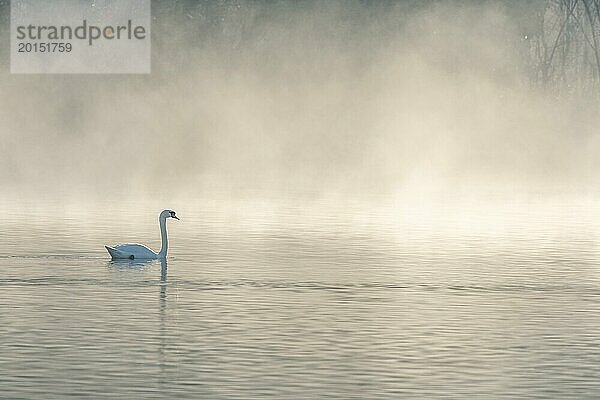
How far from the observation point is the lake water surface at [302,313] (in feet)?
58.7

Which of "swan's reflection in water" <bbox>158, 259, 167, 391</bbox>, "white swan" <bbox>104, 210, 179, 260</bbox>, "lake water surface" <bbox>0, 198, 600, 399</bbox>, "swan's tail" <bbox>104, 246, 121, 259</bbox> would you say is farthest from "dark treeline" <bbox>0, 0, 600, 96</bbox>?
"swan's reflection in water" <bbox>158, 259, 167, 391</bbox>

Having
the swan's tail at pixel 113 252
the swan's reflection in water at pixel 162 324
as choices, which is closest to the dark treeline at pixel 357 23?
the swan's tail at pixel 113 252

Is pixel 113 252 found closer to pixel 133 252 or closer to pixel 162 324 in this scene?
pixel 133 252

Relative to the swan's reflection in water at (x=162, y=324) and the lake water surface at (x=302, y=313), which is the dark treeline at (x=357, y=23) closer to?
the lake water surface at (x=302, y=313)

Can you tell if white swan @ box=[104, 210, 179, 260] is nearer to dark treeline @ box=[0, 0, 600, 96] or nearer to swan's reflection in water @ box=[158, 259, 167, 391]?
swan's reflection in water @ box=[158, 259, 167, 391]

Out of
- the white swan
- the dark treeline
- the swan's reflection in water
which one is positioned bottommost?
the swan's reflection in water

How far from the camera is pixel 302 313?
23078mm

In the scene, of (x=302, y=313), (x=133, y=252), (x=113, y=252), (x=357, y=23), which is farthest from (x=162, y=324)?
(x=357, y=23)

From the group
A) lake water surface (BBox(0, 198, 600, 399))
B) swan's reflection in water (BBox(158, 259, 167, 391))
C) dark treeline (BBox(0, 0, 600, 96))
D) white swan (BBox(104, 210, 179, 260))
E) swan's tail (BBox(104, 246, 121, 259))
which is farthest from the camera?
dark treeline (BBox(0, 0, 600, 96))

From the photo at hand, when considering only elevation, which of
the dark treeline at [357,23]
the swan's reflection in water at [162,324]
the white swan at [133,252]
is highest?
the dark treeline at [357,23]

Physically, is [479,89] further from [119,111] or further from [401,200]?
[401,200]

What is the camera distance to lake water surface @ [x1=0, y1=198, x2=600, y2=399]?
58.7ft

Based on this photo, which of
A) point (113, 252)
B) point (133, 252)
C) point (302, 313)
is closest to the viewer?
point (302, 313)

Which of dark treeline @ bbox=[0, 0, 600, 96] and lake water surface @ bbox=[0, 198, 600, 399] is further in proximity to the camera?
dark treeline @ bbox=[0, 0, 600, 96]
